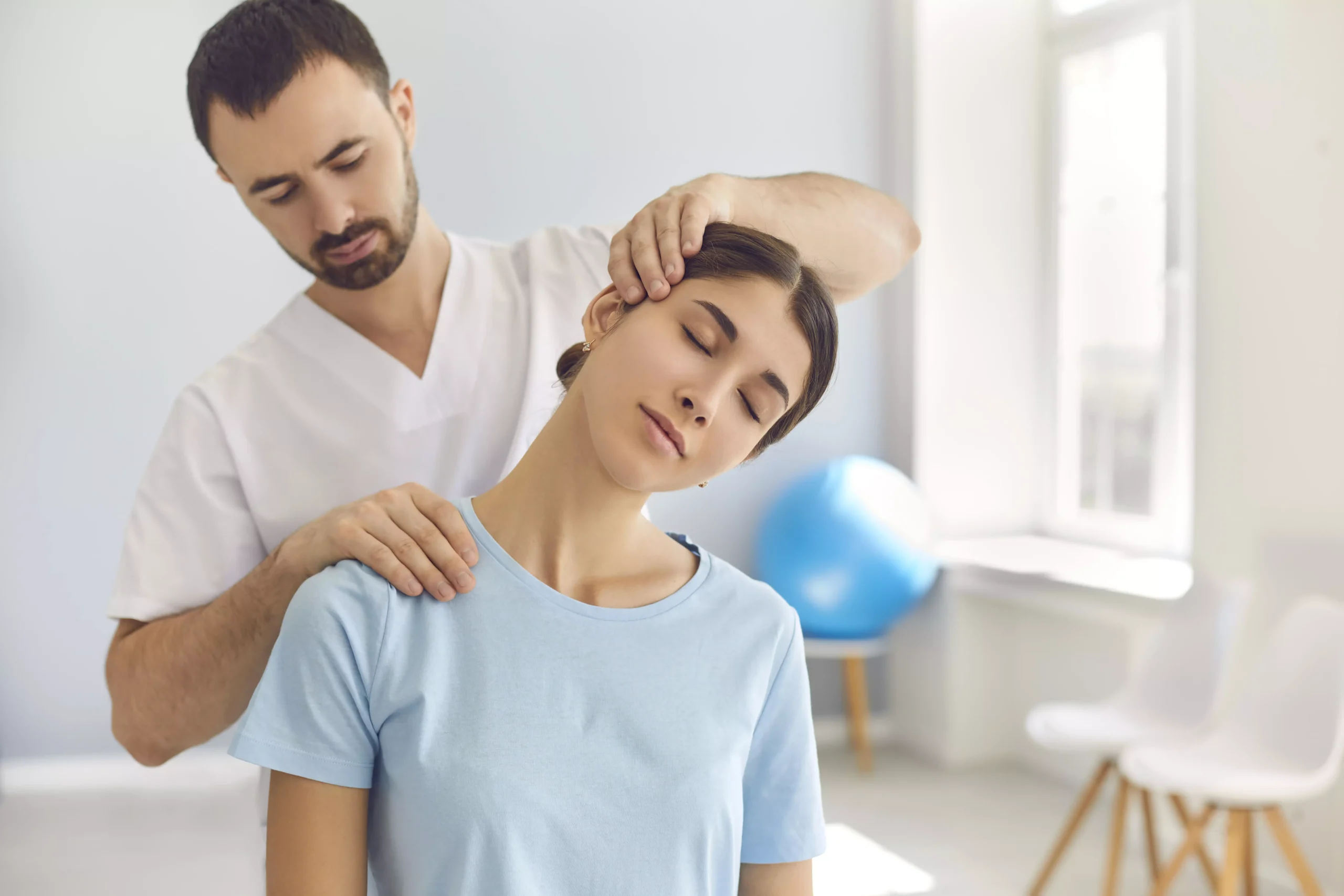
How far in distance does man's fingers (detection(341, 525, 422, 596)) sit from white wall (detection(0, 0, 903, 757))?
2.90 m

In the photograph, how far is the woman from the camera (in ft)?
2.68

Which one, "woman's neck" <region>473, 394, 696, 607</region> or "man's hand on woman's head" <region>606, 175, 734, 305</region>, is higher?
"man's hand on woman's head" <region>606, 175, 734, 305</region>

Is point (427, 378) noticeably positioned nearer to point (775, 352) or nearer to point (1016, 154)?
point (775, 352)

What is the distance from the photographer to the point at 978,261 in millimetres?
4141

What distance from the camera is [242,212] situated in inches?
139

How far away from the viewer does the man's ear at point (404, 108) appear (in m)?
1.28

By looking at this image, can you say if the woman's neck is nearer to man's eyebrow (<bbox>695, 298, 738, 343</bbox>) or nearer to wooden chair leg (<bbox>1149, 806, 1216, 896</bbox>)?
man's eyebrow (<bbox>695, 298, 738, 343</bbox>)

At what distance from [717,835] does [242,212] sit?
3.16 meters

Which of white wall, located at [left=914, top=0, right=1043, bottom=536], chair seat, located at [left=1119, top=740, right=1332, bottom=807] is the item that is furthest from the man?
white wall, located at [left=914, top=0, right=1043, bottom=536]

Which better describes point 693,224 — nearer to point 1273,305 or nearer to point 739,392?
point 739,392

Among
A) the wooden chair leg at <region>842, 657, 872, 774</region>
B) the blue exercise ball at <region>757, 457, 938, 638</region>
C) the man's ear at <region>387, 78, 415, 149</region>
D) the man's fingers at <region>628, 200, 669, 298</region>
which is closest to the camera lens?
the man's fingers at <region>628, 200, 669, 298</region>

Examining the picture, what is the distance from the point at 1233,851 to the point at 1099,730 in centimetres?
46

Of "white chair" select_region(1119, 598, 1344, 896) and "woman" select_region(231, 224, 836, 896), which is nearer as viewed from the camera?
"woman" select_region(231, 224, 836, 896)

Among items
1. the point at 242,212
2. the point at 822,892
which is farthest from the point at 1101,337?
the point at 242,212
